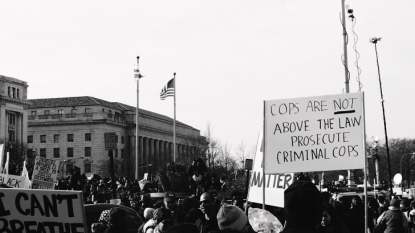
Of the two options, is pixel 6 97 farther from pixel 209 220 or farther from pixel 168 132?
pixel 209 220

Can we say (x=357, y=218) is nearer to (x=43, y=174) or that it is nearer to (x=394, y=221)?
(x=394, y=221)

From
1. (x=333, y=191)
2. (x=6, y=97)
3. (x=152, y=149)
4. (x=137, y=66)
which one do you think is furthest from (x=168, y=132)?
(x=333, y=191)

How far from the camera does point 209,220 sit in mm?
7656

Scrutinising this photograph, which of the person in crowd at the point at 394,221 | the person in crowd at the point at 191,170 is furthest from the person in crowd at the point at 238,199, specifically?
the person in crowd at the point at 191,170

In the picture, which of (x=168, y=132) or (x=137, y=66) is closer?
(x=137, y=66)

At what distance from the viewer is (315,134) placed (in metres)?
8.57

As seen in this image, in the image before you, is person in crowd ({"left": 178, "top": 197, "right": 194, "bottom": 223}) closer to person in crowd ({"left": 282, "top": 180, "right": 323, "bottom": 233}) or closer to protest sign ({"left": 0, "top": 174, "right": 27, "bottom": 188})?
person in crowd ({"left": 282, "top": 180, "right": 323, "bottom": 233})

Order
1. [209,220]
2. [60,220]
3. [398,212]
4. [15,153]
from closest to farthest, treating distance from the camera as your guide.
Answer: [60,220], [209,220], [398,212], [15,153]

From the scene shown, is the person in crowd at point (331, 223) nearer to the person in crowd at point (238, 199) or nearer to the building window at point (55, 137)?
the person in crowd at point (238, 199)

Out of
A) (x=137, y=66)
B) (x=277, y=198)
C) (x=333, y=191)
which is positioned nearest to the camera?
(x=277, y=198)

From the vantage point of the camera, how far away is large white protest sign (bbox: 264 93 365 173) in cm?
838

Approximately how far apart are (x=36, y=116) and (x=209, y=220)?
406 ft

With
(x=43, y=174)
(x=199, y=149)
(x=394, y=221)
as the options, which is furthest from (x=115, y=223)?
(x=199, y=149)

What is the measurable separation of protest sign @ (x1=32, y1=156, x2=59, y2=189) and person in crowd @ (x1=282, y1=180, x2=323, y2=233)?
1475 centimetres
